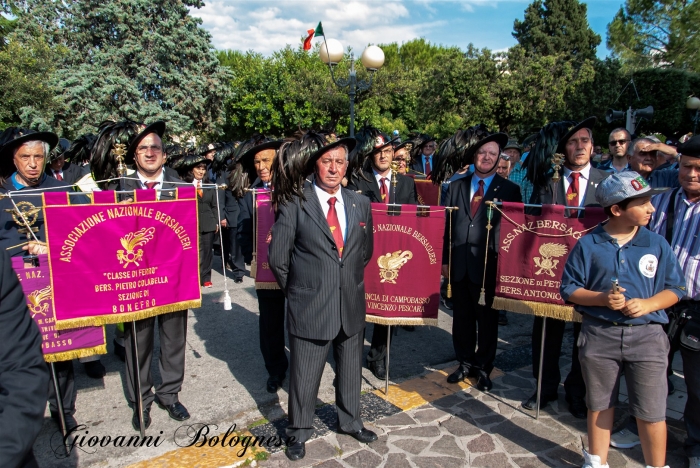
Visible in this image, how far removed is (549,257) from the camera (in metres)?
3.88

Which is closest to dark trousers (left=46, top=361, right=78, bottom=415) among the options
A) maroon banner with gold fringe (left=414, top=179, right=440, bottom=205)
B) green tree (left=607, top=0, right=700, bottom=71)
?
maroon banner with gold fringe (left=414, top=179, right=440, bottom=205)

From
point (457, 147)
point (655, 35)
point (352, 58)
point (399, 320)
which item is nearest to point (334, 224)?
point (399, 320)

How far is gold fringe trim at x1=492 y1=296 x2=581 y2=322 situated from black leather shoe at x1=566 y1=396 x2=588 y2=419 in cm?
81

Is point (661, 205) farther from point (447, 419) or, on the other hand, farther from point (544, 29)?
point (544, 29)

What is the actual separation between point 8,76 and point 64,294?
17748mm

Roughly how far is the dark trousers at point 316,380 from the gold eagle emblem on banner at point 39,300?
174cm

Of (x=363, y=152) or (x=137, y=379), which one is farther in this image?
(x=363, y=152)

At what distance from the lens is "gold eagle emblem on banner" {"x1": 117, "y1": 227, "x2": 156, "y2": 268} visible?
3.52m

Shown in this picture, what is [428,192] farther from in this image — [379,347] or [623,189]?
[623,189]

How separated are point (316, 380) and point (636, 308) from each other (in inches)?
83.2

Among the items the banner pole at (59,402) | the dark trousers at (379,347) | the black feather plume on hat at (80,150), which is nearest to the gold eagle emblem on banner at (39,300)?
the banner pole at (59,402)

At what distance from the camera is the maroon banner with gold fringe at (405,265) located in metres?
4.29

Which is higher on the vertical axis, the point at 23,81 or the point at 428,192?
the point at 23,81

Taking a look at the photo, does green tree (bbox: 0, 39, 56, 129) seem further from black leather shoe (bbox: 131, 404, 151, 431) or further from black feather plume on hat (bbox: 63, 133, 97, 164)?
black leather shoe (bbox: 131, 404, 151, 431)
